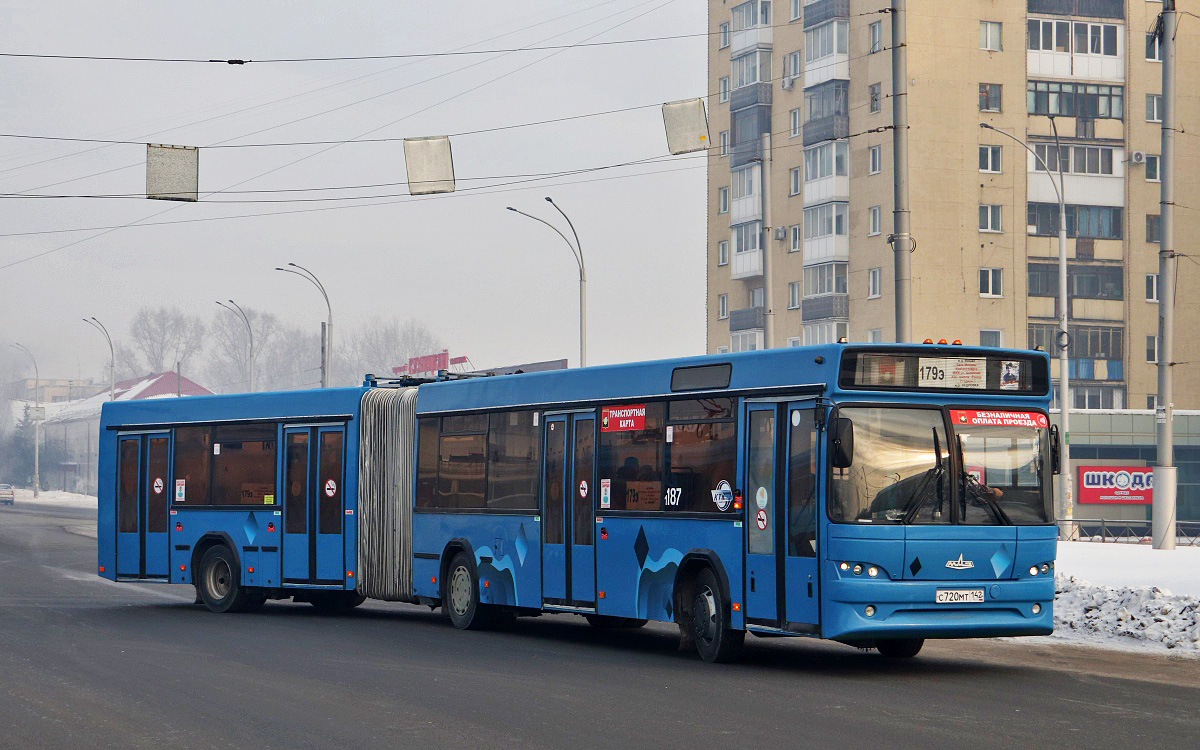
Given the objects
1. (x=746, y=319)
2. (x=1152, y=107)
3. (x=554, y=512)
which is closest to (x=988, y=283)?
(x=1152, y=107)

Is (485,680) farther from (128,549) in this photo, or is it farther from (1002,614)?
(128,549)

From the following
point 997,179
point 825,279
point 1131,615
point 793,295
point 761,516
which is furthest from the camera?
point 793,295

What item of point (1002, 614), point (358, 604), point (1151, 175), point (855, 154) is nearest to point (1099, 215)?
point (1151, 175)

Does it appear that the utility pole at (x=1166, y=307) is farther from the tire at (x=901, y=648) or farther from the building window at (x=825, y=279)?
the building window at (x=825, y=279)

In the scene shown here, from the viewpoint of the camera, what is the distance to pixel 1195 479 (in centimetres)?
6369

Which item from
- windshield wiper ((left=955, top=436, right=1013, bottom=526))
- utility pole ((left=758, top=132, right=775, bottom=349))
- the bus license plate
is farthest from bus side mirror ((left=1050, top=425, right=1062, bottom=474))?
utility pole ((left=758, top=132, right=775, bottom=349))

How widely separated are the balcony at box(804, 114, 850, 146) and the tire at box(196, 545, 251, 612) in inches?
1866

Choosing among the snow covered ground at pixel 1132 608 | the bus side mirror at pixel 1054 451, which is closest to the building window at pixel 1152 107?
the snow covered ground at pixel 1132 608

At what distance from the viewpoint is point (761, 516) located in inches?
512

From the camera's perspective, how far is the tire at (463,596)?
A: 17.3 m

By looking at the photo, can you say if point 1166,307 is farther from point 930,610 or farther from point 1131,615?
point 930,610

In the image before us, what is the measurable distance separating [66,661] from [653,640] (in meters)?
5.83

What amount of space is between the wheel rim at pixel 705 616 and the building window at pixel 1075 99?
5558 centimetres

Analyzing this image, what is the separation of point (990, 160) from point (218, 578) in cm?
5022
